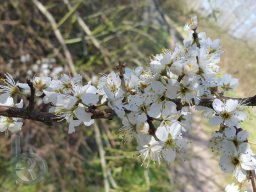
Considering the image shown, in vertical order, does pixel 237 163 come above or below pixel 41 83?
below

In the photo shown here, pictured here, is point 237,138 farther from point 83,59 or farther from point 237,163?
point 83,59

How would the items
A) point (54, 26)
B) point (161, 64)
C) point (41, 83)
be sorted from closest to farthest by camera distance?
point (161, 64), point (41, 83), point (54, 26)

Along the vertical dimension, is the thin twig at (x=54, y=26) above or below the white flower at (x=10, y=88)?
above

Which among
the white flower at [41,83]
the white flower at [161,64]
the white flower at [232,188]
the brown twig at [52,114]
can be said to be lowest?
the white flower at [232,188]

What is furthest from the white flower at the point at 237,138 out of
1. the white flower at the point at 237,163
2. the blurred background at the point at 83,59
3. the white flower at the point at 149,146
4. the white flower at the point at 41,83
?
the blurred background at the point at 83,59

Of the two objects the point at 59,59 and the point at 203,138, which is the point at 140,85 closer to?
the point at 59,59

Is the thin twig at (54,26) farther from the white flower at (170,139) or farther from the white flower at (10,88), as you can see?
the white flower at (170,139)

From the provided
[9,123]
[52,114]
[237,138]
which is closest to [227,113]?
[237,138]
